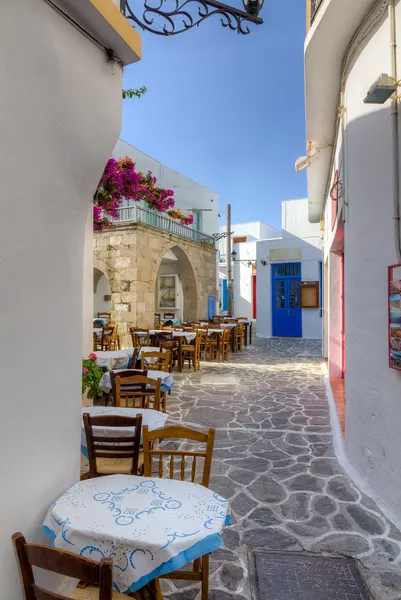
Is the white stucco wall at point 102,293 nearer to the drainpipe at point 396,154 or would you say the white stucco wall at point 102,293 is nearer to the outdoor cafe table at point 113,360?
the outdoor cafe table at point 113,360

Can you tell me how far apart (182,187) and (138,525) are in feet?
55.4

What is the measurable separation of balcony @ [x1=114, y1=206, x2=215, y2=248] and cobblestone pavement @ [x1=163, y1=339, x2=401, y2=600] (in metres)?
7.03

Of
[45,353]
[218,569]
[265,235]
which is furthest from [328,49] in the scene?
[265,235]

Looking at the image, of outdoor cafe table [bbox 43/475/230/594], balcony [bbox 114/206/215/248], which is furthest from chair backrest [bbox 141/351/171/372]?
balcony [bbox 114/206/215/248]

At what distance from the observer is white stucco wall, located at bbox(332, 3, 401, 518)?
279 centimetres

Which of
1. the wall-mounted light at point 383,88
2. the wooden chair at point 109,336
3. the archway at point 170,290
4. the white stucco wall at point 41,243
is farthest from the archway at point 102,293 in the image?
the wall-mounted light at point 383,88

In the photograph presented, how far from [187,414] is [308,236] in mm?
11119

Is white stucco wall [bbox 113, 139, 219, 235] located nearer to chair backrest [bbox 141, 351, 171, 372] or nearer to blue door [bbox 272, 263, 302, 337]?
blue door [bbox 272, 263, 302, 337]

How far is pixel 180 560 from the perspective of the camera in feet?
4.49

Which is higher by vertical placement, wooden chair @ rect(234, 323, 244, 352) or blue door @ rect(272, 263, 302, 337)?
blue door @ rect(272, 263, 302, 337)

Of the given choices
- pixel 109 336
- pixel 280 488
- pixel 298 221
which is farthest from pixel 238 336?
pixel 280 488

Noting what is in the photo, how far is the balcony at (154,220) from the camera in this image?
12.0 metres

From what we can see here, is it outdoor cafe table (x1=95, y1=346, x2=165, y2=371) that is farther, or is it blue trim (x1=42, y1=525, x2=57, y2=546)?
outdoor cafe table (x1=95, y1=346, x2=165, y2=371)

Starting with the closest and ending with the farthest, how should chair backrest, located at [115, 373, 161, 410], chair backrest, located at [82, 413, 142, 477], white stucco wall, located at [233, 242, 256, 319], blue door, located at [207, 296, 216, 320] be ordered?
chair backrest, located at [82, 413, 142, 477] → chair backrest, located at [115, 373, 161, 410] → blue door, located at [207, 296, 216, 320] → white stucco wall, located at [233, 242, 256, 319]
